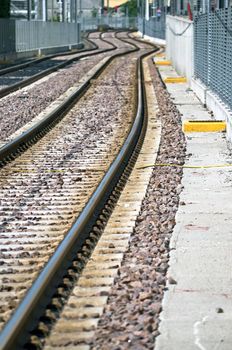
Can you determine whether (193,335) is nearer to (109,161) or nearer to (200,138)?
(109,161)

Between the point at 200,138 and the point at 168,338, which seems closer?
the point at 168,338

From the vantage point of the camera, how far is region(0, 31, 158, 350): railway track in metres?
6.66

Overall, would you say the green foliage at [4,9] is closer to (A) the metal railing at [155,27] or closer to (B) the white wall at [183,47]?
(B) the white wall at [183,47]

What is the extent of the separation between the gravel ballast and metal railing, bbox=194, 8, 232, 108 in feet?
19.0

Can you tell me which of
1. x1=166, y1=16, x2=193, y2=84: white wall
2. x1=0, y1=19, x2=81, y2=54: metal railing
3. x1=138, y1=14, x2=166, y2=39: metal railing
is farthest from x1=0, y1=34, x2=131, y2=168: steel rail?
x1=138, y1=14, x2=166, y2=39: metal railing

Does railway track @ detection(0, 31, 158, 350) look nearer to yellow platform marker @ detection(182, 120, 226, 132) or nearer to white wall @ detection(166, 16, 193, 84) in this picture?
yellow platform marker @ detection(182, 120, 226, 132)

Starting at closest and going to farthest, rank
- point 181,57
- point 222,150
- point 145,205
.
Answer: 1. point 145,205
2. point 222,150
3. point 181,57

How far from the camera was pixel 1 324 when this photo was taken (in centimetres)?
601

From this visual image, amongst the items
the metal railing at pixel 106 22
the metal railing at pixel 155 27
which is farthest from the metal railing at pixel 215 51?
the metal railing at pixel 106 22

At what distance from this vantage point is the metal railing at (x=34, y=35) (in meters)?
52.4

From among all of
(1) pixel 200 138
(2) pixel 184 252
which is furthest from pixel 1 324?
(1) pixel 200 138

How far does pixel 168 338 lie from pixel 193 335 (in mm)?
162

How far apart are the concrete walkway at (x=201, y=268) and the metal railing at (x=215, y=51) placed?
467 centimetres

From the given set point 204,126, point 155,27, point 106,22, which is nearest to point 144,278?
point 204,126
